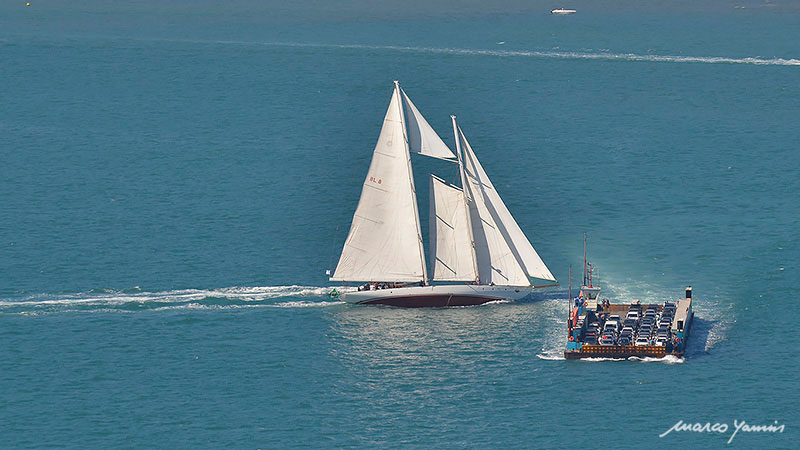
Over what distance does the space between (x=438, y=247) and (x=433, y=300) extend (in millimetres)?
6126

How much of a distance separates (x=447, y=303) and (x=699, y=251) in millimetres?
34573

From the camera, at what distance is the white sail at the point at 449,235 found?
177 meters

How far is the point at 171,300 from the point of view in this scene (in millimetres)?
178500

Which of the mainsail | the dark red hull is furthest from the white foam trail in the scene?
the dark red hull

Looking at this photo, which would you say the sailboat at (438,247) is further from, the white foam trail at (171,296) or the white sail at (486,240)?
the white foam trail at (171,296)

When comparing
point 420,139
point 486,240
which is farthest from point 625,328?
point 420,139

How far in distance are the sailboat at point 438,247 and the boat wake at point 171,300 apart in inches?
201

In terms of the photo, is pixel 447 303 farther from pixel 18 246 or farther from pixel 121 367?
pixel 18 246

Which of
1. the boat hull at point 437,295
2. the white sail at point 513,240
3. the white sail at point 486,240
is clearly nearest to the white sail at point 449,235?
the white sail at point 486,240

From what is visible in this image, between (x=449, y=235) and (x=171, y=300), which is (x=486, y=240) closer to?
(x=449, y=235)

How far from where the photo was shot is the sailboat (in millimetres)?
175250

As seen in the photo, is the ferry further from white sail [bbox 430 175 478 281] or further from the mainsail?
white sail [bbox 430 175 478 281]

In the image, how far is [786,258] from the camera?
188500 millimetres

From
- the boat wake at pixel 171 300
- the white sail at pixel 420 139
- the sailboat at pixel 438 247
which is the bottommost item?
the boat wake at pixel 171 300
